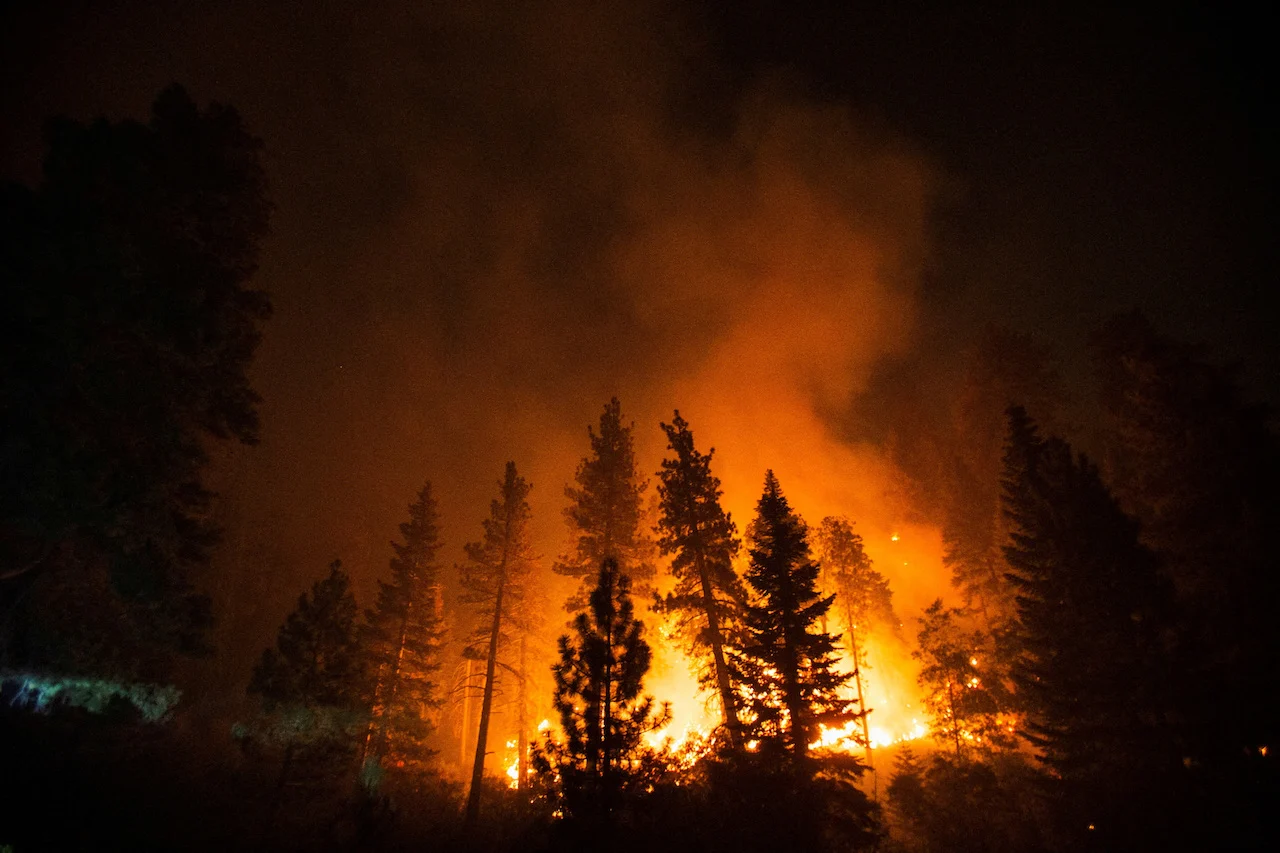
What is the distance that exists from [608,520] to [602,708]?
12448mm

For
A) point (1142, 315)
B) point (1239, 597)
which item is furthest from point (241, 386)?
point (1142, 315)

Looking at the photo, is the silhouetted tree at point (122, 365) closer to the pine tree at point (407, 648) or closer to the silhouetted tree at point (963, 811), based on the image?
the pine tree at point (407, 648)

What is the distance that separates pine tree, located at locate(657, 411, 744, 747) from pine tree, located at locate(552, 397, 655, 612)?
3203 millimetres

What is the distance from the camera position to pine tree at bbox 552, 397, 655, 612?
80.6 feet

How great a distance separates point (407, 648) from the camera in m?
28.0

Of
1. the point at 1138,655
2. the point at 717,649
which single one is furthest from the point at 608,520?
the point at 1138,655

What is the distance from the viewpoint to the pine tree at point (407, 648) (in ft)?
84.3

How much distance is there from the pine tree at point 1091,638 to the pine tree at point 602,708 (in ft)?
40.6

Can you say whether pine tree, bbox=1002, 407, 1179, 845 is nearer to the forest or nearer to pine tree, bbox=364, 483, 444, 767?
the forest

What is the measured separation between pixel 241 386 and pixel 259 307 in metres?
2.68

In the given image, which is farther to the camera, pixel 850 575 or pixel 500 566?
pixel 850 575

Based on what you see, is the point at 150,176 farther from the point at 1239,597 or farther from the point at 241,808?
the point at 1239,597

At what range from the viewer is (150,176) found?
15164 mm

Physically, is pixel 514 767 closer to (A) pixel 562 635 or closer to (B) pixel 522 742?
(B) pixel 522 742
